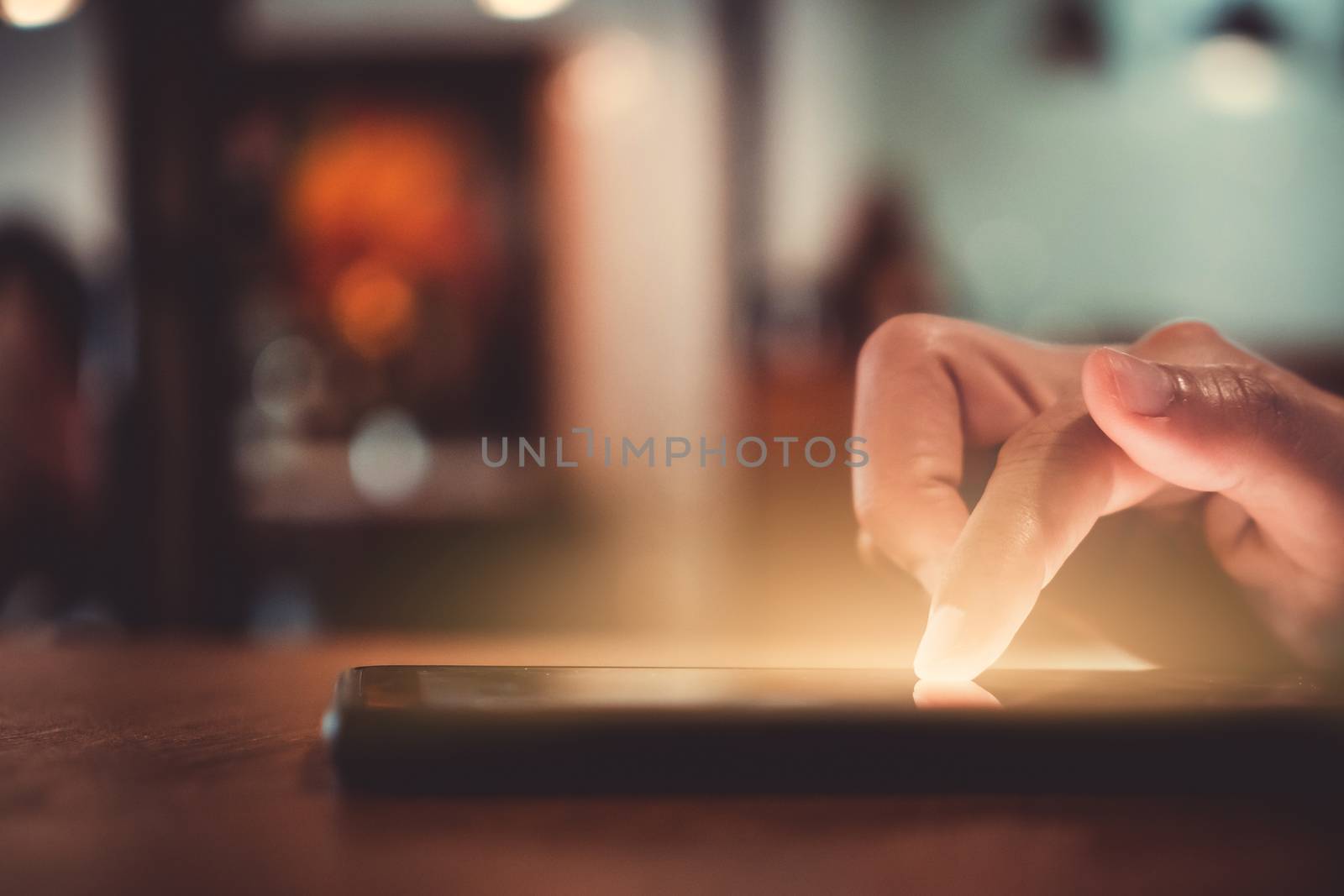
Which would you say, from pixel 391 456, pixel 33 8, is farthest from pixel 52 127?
pixel 33 8

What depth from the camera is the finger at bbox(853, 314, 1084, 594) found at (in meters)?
0.31

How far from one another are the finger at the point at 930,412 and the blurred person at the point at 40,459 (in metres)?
1.97

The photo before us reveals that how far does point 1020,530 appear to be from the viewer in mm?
272

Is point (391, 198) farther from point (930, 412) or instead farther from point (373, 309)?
point (930, 412)

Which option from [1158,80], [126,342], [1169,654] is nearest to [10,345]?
[126,342]

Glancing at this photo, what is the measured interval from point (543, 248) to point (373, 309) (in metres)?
0.53

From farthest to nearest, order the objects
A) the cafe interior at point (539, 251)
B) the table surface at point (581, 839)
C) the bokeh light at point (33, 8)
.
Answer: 1. the cafe interior at point (539, 251)
2. the bokeh light at point (33, 8)
3. the table surface at point (581, 839)

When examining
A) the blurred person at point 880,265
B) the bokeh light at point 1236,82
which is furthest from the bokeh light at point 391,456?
the bokeh light at point 1236,82

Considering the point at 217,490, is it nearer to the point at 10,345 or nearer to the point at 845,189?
the point at 10,345

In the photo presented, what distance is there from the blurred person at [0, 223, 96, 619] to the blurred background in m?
0.01

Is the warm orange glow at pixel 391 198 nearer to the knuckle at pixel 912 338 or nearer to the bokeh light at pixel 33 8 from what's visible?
the bokeh light at pixel 33 8

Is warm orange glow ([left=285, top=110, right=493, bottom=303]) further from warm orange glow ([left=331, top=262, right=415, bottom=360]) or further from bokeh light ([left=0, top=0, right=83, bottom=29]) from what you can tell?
bokeh light ([left=0, top=0, right=83, bottom=29])

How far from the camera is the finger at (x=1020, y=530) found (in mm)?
265

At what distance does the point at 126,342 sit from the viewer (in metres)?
1.80
